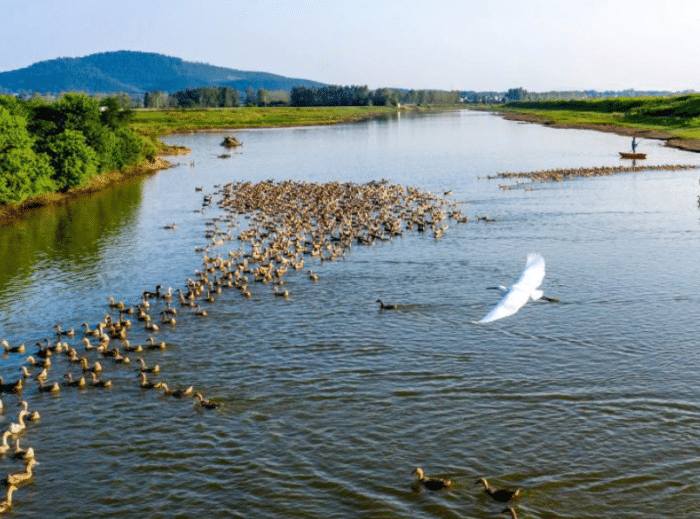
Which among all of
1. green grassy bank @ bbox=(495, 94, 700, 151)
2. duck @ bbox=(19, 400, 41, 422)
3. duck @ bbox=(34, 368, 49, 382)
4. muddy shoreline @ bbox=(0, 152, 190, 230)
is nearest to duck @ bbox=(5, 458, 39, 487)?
duck @ bbox=(19, 400, 41, 422)

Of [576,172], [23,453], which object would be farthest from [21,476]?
[576,172]

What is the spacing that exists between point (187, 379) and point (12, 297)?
18.1 metres

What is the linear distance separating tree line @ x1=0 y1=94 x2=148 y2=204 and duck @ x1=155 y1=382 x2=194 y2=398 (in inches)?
1701

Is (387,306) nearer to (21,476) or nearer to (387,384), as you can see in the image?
(387,384)

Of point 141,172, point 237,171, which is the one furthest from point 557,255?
point 141,172

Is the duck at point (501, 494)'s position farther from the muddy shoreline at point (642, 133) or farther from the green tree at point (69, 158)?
the muddy shoreline at point (642, 133)

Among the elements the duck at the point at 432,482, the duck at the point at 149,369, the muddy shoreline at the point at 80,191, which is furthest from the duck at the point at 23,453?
the muddy shoreline at the point at 80,191

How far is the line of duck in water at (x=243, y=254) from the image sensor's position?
93.4 feet

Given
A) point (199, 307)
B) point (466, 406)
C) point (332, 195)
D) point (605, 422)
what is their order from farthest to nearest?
1. point (332, 195)
2. point (199, 307)
3. point (466, 406)
4. point (605, 422)

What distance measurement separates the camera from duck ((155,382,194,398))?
2627cm

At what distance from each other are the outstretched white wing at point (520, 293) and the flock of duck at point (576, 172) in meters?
51.7

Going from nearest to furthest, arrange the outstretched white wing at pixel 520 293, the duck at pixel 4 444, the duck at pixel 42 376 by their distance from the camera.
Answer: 1. the duck at pixel 4 444
2. the outstretched white wing at pixel 520 293
3. the duck at pixel 42 376

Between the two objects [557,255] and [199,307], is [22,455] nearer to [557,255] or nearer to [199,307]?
[199,307]

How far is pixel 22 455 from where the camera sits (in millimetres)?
22109
